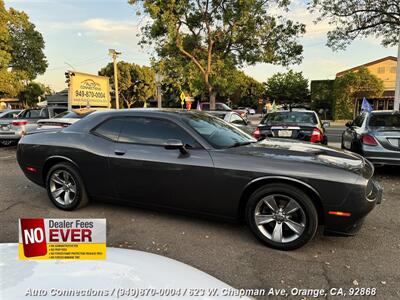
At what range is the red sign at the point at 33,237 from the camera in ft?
5.21

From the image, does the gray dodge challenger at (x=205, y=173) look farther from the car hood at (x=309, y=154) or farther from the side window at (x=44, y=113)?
the side window at (x=44, y=113)

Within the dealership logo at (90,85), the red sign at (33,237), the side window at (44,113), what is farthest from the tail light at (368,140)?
the dealership logo at (90,85)

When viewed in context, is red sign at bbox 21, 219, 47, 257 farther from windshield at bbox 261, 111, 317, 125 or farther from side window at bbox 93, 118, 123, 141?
windshield at bbox 261, 111, 317, 125

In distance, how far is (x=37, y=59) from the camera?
112ft

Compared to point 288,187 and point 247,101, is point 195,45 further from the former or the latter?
point 247,101

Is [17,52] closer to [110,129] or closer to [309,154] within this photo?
[110,129]

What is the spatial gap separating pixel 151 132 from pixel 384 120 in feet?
17.2

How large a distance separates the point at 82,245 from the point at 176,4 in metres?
14.9

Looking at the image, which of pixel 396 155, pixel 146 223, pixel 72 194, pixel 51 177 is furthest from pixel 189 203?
pixel 396 155

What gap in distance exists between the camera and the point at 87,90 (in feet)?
53.6

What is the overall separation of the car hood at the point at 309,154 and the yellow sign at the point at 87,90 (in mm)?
13107

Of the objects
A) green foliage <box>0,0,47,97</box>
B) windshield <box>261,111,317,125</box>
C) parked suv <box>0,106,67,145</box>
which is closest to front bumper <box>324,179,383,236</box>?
windshield <box>261,111,317,125</box>

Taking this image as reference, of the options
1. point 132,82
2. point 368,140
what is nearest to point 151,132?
point 368,140

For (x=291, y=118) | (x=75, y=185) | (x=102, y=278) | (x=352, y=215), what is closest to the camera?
(x=102, y=278)
